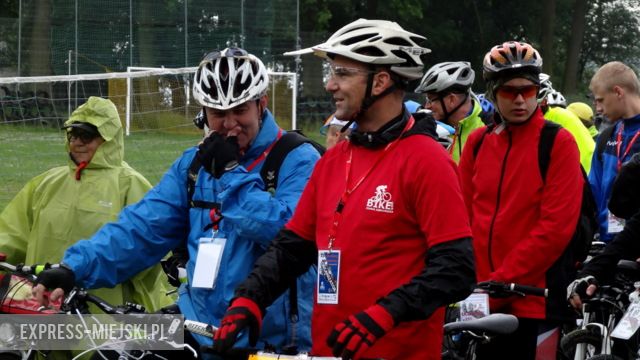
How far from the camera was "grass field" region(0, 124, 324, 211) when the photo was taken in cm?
1684

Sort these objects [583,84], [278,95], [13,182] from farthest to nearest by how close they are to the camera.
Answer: [583,84] < [278,95] < [13,182]

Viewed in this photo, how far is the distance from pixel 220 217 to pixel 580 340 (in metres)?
3.55

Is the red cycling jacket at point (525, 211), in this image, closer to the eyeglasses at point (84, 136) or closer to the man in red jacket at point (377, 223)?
the man in red jacket at point (377, 223)

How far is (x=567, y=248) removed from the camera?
20.9 feet

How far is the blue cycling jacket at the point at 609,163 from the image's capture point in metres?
8.23

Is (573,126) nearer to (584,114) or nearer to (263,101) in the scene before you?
(584,114)

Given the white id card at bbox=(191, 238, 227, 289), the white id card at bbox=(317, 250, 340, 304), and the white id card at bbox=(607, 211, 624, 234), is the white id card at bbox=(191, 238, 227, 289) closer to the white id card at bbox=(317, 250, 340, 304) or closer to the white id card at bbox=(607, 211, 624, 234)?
the white id card at bbox=(317, 250, 340, 304)

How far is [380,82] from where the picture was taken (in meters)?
4.32

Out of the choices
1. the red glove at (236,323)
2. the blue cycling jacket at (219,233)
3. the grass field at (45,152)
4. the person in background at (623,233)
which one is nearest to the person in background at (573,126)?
the person in background at (623,233)

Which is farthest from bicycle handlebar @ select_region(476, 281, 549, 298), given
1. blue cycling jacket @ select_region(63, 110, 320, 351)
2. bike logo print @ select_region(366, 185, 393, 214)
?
bike logo print @ select_region(366, 185, 393, 214)

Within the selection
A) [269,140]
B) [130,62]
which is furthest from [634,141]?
[130,62]

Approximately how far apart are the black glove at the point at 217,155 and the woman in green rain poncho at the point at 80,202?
2.27 meters

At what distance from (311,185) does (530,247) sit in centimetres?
206

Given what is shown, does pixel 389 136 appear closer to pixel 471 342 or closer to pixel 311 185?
pixel 311 185
